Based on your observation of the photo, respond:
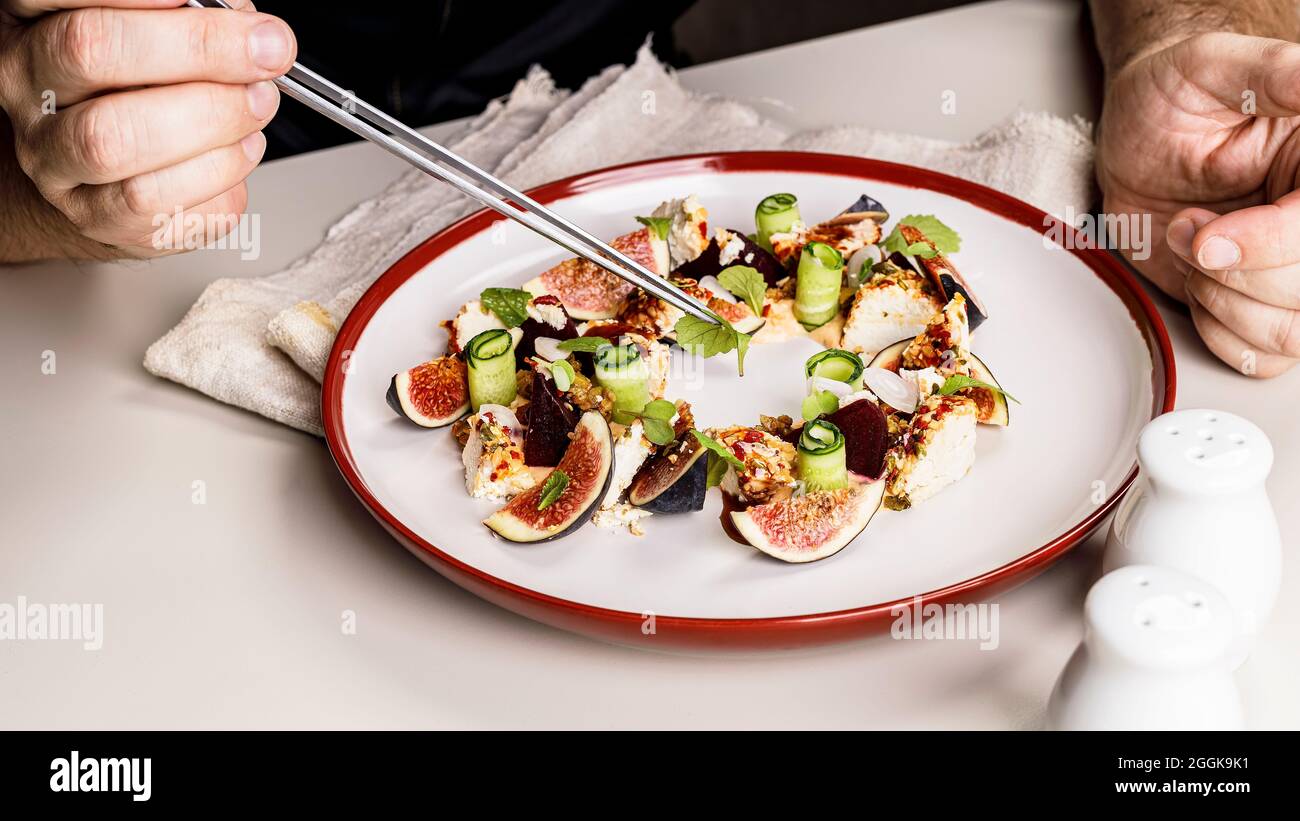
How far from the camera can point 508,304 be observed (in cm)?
187

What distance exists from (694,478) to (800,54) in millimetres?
1638

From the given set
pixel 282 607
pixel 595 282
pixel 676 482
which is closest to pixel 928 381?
pixel 676 482

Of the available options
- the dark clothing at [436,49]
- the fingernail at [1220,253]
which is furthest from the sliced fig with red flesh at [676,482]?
the dark clothing at [436,49]

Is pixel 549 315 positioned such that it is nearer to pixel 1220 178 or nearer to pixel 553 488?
pixel 553 488

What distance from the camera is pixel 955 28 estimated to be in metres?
2.83

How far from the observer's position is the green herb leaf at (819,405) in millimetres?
1642

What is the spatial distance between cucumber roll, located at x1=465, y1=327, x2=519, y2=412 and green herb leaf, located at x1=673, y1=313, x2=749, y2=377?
0.87 ft

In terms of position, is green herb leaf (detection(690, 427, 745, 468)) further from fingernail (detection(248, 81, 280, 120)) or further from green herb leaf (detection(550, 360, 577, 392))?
fingernail (detection(248, 81, 280, 120))

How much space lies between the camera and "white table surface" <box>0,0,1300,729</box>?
4.56 feet

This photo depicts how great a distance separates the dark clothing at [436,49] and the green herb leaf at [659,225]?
1062 mm

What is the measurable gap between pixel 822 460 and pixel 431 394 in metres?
0.61

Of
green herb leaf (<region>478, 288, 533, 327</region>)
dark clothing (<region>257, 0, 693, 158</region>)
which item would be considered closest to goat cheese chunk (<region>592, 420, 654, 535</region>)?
green herb leaf (<region>478, 288, 533, 327</region>)

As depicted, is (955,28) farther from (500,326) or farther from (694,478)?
(694,478)

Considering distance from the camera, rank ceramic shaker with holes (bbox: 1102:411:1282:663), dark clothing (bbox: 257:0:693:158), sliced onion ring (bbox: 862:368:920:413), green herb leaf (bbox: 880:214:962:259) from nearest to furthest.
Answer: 1. ceramic shaker with holes (bbox: 1102:411:1282:663)
2. sliced onion ring (bbox: 862:368:920:413)
3. green herb leaf (bbox: 880:214:962:259)
4. dark clothing (bbox: 257:0:693:158)
